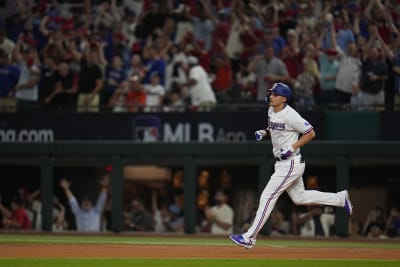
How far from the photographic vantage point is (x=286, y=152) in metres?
10.9

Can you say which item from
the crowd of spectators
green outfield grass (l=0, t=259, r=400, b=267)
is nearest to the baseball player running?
green outfield grass (l=0, t=259, r=400, b=267)

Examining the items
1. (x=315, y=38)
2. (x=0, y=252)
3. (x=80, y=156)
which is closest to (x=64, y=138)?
(x=80, y=156)

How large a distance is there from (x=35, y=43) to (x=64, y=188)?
304 cm

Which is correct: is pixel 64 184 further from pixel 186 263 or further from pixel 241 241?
pixel 186 263

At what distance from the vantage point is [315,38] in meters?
16.3

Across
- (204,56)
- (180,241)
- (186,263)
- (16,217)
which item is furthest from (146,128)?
(186,263)

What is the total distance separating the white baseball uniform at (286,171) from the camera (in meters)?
11.0

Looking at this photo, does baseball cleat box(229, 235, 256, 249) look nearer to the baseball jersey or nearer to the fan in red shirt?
the baseball jersey

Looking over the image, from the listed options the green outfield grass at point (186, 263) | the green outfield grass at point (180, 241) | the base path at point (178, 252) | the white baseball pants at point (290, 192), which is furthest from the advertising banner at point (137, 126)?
the green outfield grass at point (186, 263)

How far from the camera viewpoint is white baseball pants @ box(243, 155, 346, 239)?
35.6 feet

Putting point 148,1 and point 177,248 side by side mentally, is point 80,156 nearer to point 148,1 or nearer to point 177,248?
point 148,1

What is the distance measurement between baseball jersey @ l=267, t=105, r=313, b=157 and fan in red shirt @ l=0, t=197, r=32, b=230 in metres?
7.39

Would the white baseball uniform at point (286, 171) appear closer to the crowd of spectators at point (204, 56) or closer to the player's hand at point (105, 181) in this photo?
the crowd of spectators at point (204, 56)

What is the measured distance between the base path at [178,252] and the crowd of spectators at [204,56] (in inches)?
165
